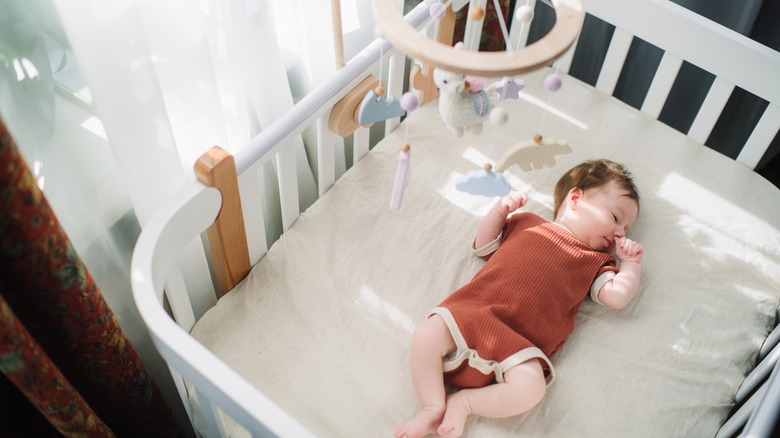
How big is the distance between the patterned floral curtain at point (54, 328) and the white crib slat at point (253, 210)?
309 mm

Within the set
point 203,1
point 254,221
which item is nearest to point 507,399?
point 254,221

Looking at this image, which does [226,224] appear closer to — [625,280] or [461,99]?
[461,99]

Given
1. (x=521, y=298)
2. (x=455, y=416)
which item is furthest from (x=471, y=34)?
(x=455, y=416)

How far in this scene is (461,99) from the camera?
892 mm

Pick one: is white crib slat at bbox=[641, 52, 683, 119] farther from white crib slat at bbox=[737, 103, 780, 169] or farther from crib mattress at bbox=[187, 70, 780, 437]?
white crib slat at bbox=[737, 103, 780, 169]

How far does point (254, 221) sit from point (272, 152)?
157 mm

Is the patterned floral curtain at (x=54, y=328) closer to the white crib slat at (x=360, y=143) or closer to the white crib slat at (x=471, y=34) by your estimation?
the white crib slat at (x=360, y=143)

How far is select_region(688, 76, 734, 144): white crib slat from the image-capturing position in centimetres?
149

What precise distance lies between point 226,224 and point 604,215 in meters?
0.76

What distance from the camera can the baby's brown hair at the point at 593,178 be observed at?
1404 millimetres

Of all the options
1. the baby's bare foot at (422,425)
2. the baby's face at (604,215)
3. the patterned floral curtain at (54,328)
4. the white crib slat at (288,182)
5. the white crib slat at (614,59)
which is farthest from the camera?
the white crib slat at (614,59)

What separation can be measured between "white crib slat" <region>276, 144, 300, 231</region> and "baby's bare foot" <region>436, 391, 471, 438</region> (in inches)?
20.3

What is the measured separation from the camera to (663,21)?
148 centimetres

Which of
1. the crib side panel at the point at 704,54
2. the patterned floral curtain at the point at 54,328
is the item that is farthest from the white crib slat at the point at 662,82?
the patterned floral curtain at the point at 54,328
